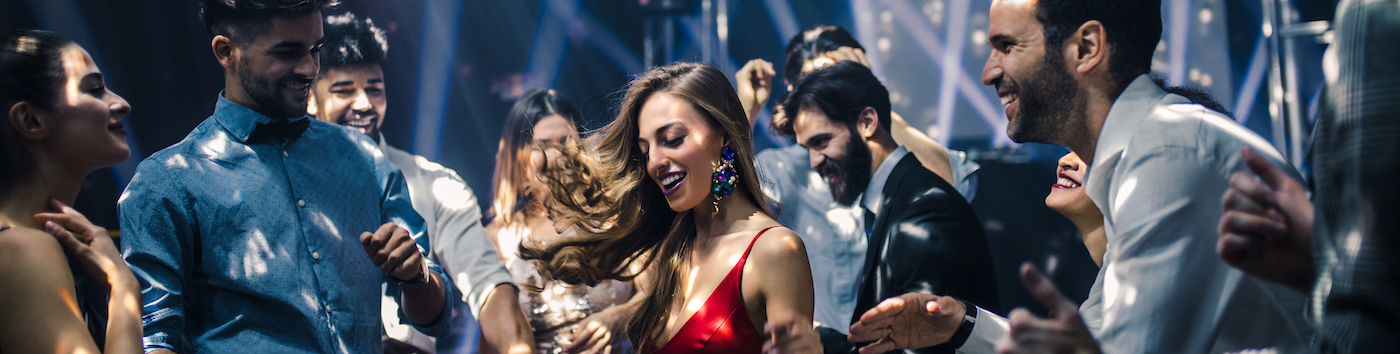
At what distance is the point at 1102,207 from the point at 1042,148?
383 centimetres

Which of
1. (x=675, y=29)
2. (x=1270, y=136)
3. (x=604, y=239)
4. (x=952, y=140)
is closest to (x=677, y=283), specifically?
(x=604, y=239)

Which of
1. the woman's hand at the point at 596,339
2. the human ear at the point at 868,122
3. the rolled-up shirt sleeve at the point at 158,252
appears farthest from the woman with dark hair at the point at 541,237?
the human ear at the point at 868,122

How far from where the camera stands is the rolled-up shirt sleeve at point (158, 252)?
1.87m

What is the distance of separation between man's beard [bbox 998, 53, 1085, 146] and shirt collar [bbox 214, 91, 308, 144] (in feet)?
6.63

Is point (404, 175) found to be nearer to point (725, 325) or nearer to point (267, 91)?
point (267, 91)

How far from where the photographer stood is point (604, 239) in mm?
2396

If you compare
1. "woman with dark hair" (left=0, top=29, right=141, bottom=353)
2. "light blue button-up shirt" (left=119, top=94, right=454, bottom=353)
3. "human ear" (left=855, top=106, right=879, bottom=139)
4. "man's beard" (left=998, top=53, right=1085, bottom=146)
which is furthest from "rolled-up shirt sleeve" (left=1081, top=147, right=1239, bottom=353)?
"woman with dark hair" (left=0, top=29, right=141, bottom=353)

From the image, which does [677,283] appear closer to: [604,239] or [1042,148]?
[604,239]

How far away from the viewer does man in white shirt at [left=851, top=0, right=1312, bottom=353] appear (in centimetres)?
138

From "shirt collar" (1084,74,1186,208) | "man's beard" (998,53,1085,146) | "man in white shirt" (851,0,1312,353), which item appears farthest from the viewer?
"man's beard" (998,53,1085,146)

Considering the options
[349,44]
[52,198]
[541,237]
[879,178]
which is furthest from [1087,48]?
[349,44]

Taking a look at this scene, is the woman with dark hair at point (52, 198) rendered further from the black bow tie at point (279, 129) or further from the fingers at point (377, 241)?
the fingers at point (377, 241)

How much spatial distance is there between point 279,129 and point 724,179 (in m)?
1.27

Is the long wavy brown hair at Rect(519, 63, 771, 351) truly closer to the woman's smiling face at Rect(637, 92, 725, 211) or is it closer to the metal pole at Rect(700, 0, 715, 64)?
the woman's smiling face at Rect(637, 92, 725, 211)
